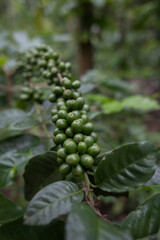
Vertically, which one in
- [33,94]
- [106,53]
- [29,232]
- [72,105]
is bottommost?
[29,232]

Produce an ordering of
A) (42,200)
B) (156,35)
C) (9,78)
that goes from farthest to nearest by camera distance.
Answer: (156,35) < (9,78) < (42,200)

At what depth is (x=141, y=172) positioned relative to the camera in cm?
52

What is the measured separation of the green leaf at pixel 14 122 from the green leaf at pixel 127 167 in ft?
1.58

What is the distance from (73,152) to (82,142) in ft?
0.13

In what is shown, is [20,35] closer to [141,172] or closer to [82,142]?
[82,142]

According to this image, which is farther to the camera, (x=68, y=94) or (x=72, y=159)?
(x=68, y=94)

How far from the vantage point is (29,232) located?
581 millimetres

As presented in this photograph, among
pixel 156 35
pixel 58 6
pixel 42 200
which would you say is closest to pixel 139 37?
pixel 156 35

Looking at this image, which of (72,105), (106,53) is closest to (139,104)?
(72,105)

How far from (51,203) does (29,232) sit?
0.15 meters

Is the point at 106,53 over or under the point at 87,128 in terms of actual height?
over

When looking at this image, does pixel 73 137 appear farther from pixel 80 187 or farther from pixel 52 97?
pixel 52 97

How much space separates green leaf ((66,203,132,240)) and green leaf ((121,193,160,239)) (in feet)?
0.36

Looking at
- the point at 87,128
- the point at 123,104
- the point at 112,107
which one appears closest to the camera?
the point at 87,128
